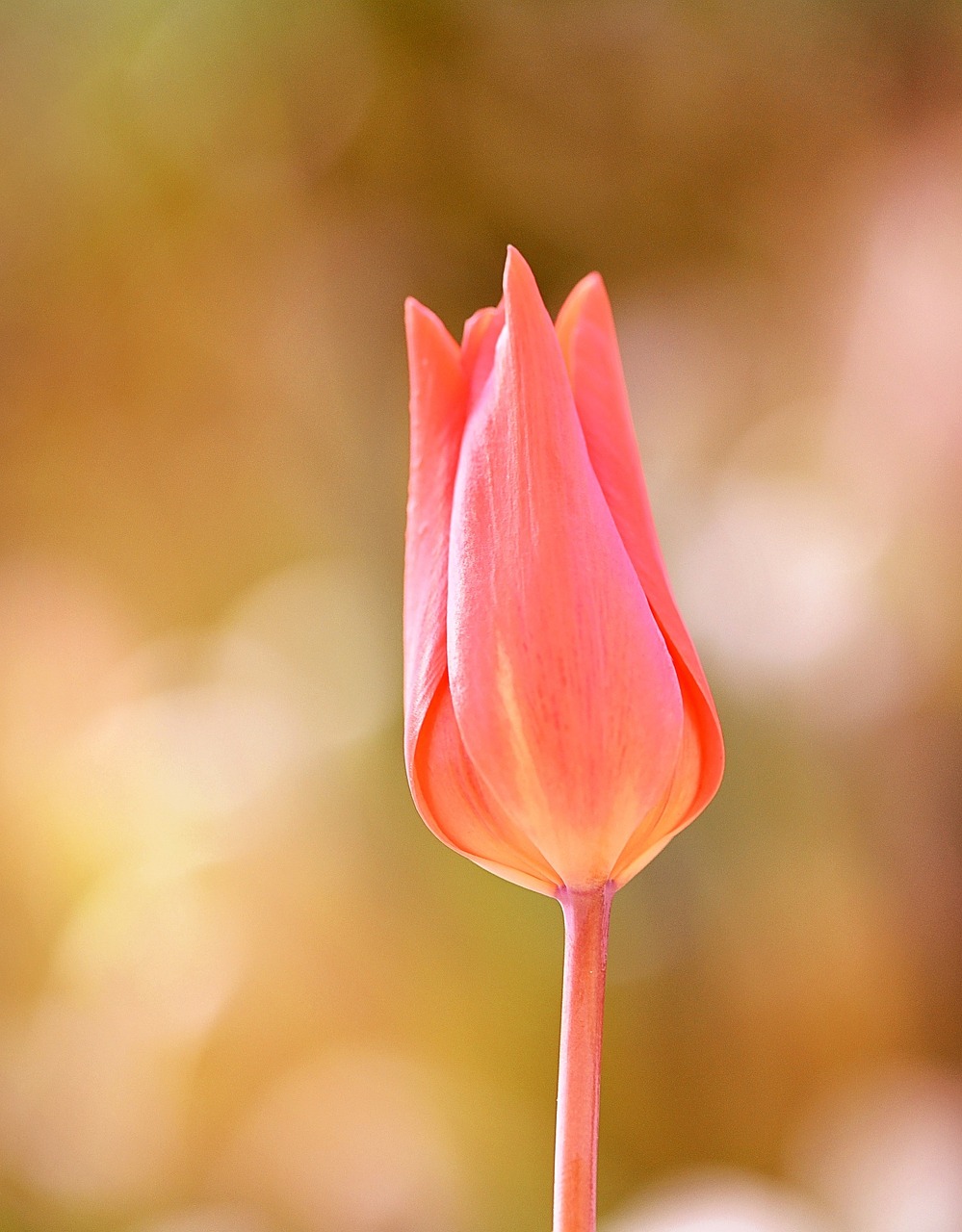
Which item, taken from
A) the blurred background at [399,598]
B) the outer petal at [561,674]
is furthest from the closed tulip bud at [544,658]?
the blurred background at [399,598]

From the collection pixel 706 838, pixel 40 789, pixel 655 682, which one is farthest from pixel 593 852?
pixel 40 789

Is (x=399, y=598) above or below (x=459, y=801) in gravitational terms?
above

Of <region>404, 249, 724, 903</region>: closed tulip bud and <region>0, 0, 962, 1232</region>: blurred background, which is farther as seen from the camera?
<region>0, 0, 962, 1232</region>: blurred background

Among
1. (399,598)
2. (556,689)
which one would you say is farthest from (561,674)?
(399,598)

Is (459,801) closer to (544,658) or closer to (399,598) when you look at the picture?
(544,658)

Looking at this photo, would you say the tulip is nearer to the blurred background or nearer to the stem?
the stem

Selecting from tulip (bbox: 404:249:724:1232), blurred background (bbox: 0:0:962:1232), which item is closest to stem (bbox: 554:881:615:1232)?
tulip (bbox: 404:249:724:1232)
